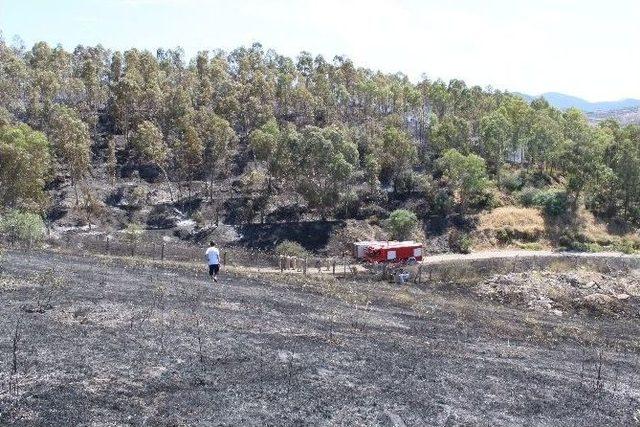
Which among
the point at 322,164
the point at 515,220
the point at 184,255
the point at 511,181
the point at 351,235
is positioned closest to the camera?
the point at 184,255

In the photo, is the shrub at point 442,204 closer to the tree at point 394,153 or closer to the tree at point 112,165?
the tree at point 394,153

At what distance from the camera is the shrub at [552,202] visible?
209 feet

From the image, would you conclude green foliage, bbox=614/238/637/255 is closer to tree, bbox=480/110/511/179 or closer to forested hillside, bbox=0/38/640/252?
forested hillside, bbox=0/38/640/252

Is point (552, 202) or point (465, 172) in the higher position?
point (465, 172)

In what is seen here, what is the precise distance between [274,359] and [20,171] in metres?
38.5

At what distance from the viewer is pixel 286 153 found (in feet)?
196

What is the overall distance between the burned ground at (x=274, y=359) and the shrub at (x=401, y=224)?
2664 centimetres

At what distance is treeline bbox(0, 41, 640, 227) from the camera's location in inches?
2333

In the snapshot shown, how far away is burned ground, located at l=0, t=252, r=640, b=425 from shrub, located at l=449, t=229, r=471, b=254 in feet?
94.1

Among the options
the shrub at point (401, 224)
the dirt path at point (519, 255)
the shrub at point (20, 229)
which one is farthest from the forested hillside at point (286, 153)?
the shrub at point (20, 229)

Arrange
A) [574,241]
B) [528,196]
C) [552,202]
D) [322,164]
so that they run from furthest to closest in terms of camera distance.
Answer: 1. [528,196]
2. [552,202]
3. [574,241]
4. [322,164]

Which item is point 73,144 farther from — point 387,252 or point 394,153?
point 394,153

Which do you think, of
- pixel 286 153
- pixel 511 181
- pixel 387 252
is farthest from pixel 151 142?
pixel 511 181

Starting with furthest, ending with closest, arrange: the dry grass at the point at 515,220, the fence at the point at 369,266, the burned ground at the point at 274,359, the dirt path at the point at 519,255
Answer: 1. the dry grass at the point at 515,220
2. the dirt path at the point at 519,255
3. the fence at the point at 369,266
4. the burned ground at the point at 274,359
